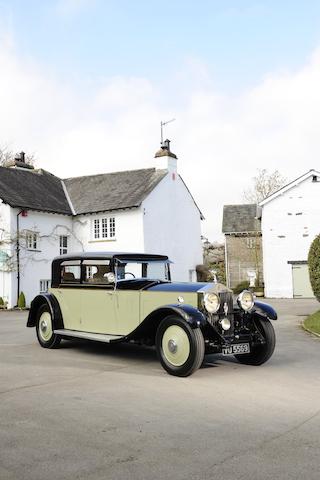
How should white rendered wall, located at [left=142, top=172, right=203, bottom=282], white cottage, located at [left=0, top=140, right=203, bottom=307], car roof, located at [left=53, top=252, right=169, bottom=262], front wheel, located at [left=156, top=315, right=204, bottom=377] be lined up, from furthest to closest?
white rendered wall, located at [left=142, top=172, right=203, bottom=282] → white cottage, located at [left=0, top=140, right=203, bottom=307] → car roof, located at [left=53, top=252, right=169, bottom=262] → front wheel, located at [left=156, top=315, right=204, bottom=377]

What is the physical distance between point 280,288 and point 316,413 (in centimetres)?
2501

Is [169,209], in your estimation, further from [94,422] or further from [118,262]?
[94,422]

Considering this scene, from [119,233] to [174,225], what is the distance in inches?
144

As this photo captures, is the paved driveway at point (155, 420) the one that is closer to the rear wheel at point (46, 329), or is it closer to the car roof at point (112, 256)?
the rear wheel at point (46, 329)

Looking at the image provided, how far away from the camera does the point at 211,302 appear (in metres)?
7.07

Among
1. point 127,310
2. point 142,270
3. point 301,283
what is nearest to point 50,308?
point 142,270

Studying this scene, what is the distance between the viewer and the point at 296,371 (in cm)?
728

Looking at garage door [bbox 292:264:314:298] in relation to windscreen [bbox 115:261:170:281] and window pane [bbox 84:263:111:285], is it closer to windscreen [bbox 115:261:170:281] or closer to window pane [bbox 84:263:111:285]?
windscreen [bbox 115:261:170:281]

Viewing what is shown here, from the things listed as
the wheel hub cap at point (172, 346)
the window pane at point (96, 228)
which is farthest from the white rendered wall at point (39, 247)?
the wheel hub cap at point (172, 346)

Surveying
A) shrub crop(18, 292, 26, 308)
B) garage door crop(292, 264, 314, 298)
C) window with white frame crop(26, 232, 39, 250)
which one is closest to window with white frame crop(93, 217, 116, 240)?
window with white frame crop(26, 232, 39, 250)

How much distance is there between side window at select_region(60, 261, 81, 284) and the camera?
9234mm

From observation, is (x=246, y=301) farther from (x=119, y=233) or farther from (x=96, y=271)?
(x=119, y=233)

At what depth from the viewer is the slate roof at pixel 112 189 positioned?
83.6 feet

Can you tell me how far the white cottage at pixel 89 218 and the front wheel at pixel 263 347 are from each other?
16897 millimetres
